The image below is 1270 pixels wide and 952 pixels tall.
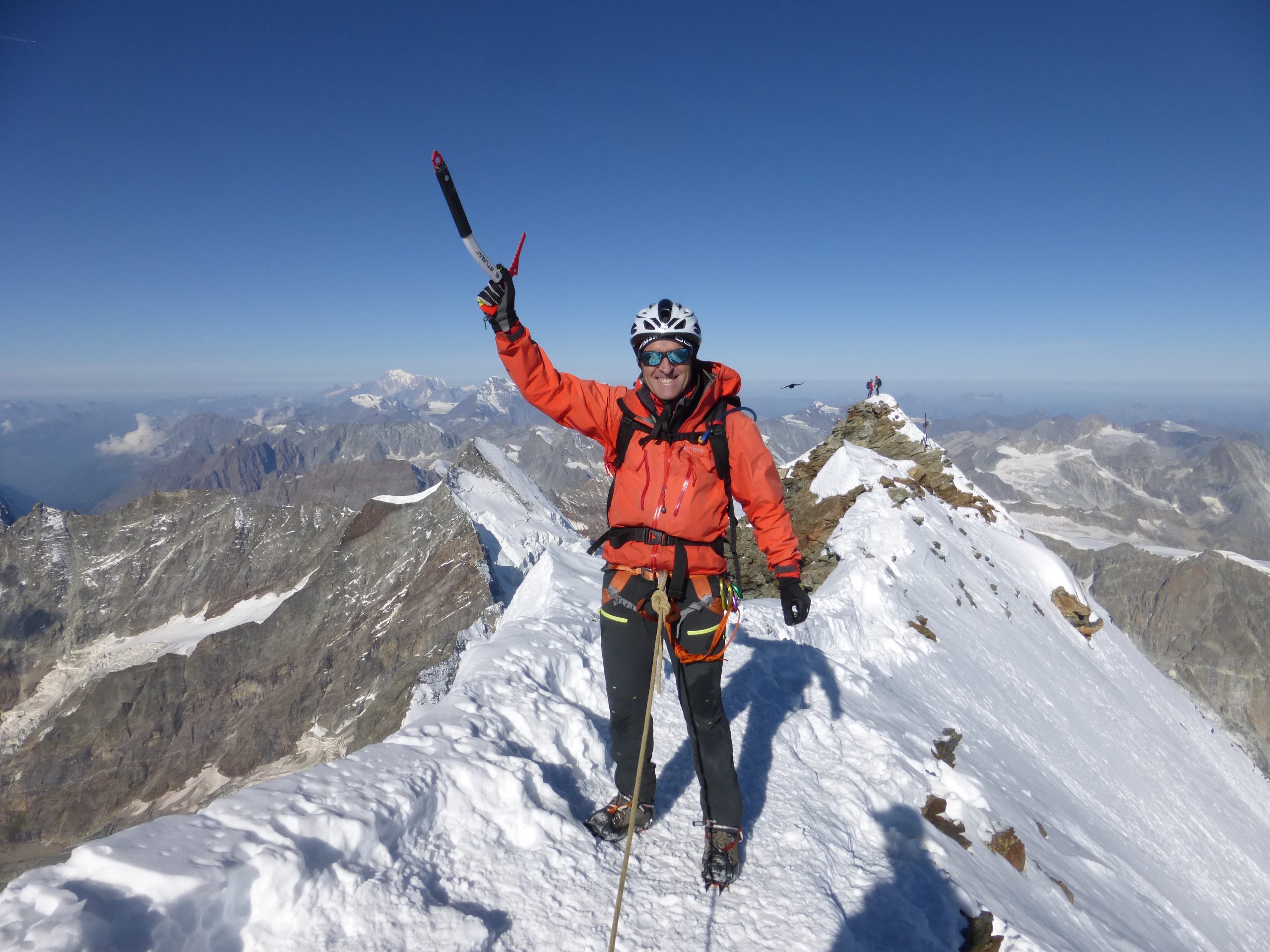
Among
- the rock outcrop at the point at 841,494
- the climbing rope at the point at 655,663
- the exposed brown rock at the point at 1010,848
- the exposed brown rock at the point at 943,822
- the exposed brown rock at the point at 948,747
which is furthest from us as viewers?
the rock outcrop at the point at 841,494

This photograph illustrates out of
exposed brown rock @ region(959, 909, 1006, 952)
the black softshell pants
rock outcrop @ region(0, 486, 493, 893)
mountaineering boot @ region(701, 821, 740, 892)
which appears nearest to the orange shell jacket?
the black softshell pants

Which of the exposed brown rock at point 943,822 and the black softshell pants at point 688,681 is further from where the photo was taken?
the exposed brown rock at point 943,822

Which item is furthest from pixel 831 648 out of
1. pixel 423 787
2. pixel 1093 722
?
pixel 1093 722

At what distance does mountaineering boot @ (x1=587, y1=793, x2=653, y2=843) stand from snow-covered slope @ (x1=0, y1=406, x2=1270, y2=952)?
131mm

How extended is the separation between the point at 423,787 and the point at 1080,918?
8372 mm

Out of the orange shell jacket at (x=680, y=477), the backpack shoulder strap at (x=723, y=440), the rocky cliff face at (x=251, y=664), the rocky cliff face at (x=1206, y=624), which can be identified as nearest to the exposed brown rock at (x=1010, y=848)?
the orange shell jacket at (x=680, y=477)

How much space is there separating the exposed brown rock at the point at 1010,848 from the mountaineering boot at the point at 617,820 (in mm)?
5169

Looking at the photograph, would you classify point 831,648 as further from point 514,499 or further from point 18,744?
point 18,744

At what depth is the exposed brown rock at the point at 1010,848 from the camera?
292 inches

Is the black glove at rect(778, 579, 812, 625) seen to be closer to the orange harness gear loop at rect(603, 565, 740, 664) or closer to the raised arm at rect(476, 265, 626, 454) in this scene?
the orange harness gear loop at rect(603, 565, 740, 664)

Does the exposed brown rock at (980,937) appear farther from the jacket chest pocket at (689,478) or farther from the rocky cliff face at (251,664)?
the rocky cliff face at (251,664)

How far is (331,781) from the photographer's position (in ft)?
16.0

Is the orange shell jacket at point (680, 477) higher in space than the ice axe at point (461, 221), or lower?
lower

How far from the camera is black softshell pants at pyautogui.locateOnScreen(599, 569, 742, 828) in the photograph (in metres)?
5.16
